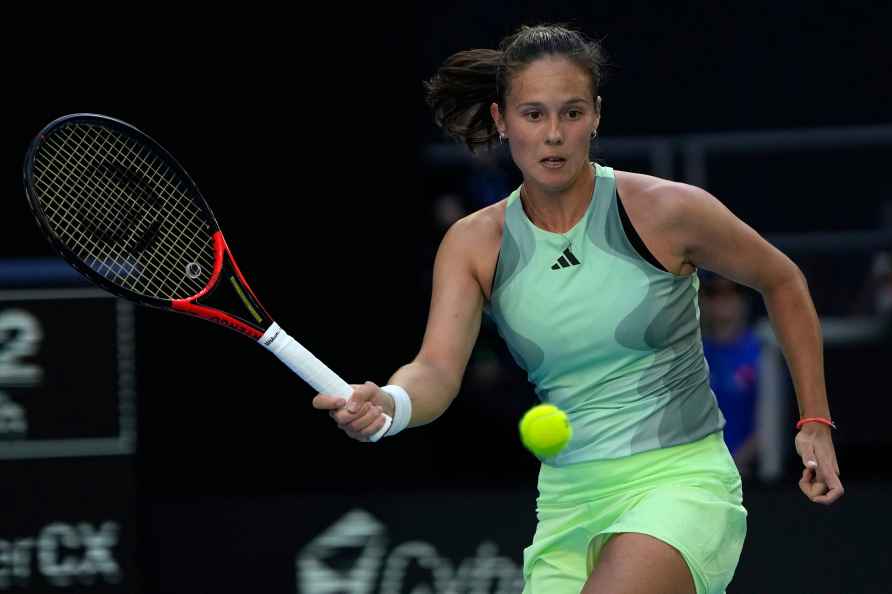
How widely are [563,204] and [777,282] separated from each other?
48cm

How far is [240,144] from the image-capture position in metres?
7.04

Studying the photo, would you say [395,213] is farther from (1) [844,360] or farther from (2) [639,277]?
(2) [639,277]

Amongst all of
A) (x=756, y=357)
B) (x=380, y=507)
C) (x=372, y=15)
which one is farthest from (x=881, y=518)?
(x=372, y=15)

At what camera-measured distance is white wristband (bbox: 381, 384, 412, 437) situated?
3.48 meters

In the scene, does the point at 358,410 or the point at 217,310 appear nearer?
the point at 358,410

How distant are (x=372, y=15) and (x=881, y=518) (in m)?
2.84

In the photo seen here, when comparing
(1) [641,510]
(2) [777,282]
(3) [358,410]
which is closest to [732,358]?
(2) [777,282]

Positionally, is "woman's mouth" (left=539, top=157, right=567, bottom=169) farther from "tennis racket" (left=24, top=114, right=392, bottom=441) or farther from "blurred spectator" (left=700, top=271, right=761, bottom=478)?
"blurred spectator" (left=700, top=271, right=761, bottom=478)

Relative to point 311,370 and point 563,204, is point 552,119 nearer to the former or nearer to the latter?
point 563,204

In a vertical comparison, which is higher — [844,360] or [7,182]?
[7,182]

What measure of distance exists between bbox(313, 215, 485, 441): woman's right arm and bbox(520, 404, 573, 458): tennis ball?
0.34 metres

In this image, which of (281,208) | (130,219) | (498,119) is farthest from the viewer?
(281,208)

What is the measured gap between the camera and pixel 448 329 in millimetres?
3719

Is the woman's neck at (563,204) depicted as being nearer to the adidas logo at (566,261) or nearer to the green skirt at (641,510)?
the adidas logo at (566,261)
